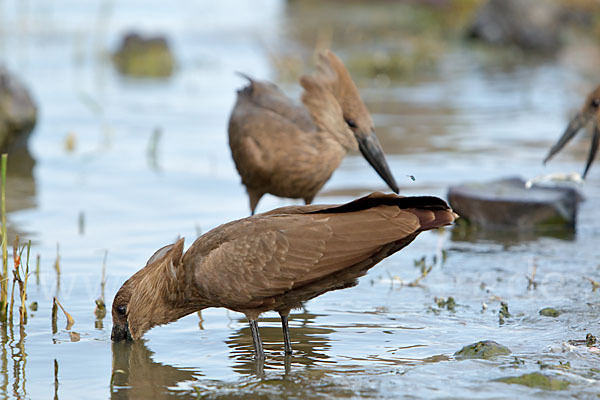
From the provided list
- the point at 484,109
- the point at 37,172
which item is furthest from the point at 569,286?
the point at 484,109

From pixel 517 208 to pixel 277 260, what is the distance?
10.7ft

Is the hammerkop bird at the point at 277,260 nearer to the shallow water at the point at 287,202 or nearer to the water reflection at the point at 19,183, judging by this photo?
the shallow water at the point at 287,202

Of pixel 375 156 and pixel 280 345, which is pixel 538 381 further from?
pixel 375 156

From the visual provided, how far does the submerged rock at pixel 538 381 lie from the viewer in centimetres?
414

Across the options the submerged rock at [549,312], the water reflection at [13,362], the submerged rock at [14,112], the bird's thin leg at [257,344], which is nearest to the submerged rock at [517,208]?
the submerged rock at [549,312]

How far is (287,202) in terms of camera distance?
8.67m

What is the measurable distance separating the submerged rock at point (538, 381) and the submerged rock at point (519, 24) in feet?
51.0

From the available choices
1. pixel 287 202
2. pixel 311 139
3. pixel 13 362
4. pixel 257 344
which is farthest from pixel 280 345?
pixel 287 202

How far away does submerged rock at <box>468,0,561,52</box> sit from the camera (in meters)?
18.9

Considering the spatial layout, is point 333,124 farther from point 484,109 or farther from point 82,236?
point 484,109

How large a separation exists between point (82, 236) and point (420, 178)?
11.1 ft

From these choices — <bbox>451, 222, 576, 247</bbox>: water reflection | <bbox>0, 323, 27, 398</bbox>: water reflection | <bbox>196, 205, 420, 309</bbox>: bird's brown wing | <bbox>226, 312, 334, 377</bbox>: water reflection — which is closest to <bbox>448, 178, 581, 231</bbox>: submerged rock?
<bbox>451, 222, 576, 247</bbox>: water reflection

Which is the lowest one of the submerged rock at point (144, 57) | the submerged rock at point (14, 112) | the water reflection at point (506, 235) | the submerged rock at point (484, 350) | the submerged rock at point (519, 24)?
the submerged rock at point (484, 350)

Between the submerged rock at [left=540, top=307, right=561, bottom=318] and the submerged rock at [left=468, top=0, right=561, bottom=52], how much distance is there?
14282mm
